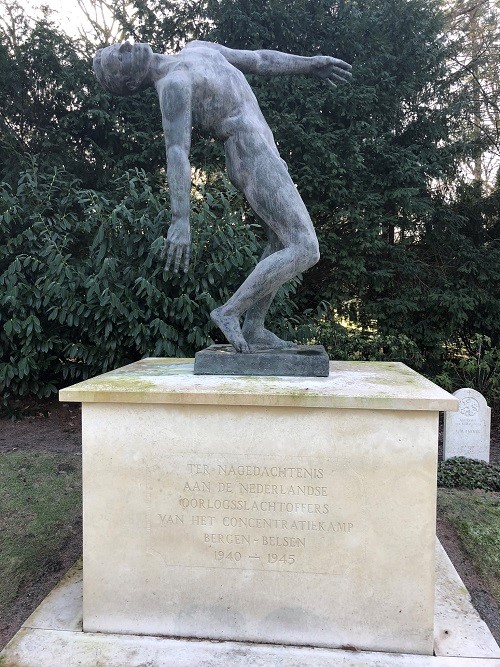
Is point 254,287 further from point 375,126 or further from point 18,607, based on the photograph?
point 375,126

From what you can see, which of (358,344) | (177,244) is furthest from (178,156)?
(358,344)

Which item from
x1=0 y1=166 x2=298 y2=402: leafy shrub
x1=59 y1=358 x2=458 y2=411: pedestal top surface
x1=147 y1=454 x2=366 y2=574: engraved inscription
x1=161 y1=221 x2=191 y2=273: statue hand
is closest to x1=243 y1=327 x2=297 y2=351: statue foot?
x1=59 y1=358 x2=458 y2=411: pedestal top surface

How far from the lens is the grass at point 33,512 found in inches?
129

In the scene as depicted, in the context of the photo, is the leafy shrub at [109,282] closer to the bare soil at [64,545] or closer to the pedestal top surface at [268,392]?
the bare soil at [64,545]

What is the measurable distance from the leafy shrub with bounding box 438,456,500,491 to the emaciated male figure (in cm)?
318

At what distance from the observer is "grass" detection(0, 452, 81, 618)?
327cm

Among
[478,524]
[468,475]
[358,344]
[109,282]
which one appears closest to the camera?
[478,524]

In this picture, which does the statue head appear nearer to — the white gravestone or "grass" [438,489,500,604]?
"grass" [438,489,500,604]

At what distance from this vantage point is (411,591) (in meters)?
2.36

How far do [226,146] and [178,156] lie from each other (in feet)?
1.07

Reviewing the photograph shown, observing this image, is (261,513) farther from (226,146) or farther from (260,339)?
(226,146)

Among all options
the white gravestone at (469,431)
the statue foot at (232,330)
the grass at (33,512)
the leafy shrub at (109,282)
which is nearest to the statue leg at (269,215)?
the statue foot at (232,330)

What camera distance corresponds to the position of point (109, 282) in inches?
229

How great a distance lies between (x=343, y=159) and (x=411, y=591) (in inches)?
259
